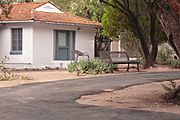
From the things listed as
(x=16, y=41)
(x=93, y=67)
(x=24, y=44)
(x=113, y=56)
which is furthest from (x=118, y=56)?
(x=16, y=41)

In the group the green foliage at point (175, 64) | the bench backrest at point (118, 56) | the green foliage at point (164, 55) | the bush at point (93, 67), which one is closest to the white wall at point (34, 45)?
the bench backrest at point (118, 56)

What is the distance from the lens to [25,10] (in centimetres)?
2983

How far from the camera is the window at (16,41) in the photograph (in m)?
28.5

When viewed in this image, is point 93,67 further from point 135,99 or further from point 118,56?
point 135,99

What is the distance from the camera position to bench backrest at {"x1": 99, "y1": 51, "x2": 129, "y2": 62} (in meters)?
24.6

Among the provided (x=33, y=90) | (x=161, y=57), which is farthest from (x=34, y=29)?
(x=33, y=90)

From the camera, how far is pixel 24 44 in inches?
1105

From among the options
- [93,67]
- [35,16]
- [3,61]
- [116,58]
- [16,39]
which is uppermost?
[35,16]

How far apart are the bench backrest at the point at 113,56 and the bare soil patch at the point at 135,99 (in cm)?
858

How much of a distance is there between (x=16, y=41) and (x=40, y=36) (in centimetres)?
157

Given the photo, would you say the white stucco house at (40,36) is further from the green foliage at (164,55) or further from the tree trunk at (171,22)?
the tree trunk at (171,22)

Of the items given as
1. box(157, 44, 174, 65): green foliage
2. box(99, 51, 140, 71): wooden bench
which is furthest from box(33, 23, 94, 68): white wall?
box(157, 44, 174, 65): green foliage

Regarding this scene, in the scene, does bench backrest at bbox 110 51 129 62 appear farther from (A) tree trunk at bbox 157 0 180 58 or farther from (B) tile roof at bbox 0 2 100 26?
(A) tree trunk at bbox 157 0 180 58

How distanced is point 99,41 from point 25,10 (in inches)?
410
